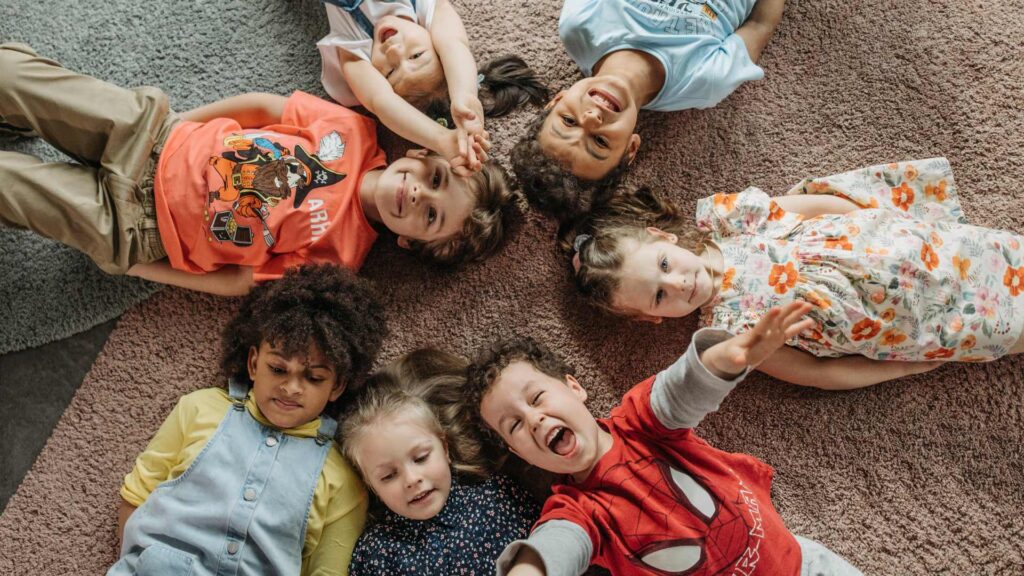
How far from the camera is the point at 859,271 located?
1348 millimetres

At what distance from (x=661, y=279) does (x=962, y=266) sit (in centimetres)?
59

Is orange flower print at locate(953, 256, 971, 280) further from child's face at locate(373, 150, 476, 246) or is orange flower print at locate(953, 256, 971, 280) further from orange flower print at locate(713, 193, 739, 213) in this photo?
child's face at locate(373, 150, 476, 246)

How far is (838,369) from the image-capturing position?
1.43 meters

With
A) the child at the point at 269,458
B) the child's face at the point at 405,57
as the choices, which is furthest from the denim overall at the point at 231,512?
the child's face at the point at 405,57

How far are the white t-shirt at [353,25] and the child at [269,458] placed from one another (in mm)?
A: 475

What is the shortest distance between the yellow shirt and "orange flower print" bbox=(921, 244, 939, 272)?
1.21m

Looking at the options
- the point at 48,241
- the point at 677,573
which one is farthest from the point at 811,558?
Result: the point at 48,241

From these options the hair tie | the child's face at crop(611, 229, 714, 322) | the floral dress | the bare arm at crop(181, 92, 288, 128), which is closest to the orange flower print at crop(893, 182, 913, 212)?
the floral dress

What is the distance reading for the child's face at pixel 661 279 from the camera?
1384mm

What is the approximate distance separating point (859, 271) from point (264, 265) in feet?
3.95

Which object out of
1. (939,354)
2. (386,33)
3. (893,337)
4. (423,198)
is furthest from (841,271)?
(386,33)

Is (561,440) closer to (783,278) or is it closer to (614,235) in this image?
(614,235)

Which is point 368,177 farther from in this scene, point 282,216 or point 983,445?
point 983,445

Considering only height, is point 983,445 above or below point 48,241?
below
